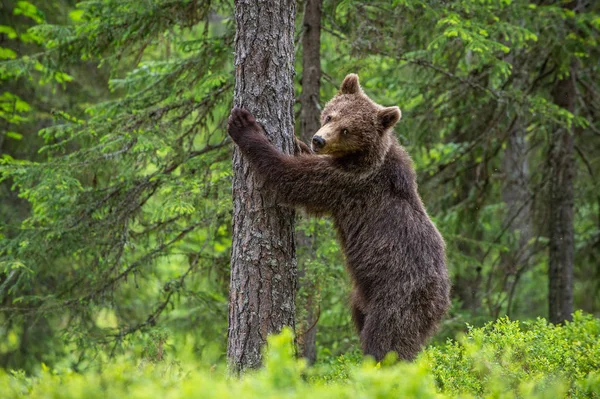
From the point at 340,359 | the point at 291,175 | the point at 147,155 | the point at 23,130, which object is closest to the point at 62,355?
the point at 23,130

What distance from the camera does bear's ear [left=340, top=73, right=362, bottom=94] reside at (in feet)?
19.6

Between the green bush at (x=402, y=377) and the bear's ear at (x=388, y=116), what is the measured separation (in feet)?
6.29

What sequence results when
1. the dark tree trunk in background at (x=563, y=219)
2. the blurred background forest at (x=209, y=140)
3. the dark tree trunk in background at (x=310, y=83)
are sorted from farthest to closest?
1. the dark tree trunk in background at (x=563, y=219)
2. the dark tree trunk in background at (x=310, y=83)
3. the blurred background forest at (x=209, y=140)

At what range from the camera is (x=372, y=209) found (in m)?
5.45

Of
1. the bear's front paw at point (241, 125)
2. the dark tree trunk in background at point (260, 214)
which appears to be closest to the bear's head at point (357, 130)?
the dark tree trunk in background at point (260, 214)

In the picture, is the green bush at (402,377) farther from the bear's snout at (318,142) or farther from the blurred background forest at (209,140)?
the bear's snout at (318,142)

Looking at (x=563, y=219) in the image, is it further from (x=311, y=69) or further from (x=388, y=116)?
(x=388, y=116)

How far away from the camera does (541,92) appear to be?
33.6ft

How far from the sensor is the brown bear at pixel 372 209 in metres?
5.09

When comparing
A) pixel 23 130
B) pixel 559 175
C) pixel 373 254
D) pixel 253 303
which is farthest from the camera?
pixel 23 130

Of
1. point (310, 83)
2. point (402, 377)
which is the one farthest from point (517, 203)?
point (402, 377)

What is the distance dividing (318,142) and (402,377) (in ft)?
8.46

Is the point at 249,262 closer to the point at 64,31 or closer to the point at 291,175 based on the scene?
the point at 291,175

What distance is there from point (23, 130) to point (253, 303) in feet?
30.8
